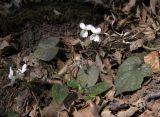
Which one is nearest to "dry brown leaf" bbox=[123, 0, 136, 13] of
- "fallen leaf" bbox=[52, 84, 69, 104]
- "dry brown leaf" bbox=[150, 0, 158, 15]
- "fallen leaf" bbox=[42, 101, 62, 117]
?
"dry brown leaf" bbox=[150, 0, 158, 15]

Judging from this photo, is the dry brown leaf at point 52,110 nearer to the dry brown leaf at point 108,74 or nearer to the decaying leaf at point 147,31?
the dry brown leaf at point 108,74

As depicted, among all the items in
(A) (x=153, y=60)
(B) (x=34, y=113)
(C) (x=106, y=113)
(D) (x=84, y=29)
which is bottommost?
(B) (x=34, y=113)

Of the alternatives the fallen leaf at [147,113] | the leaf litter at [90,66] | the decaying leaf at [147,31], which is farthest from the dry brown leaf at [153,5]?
the fallen leaf at [147,113]

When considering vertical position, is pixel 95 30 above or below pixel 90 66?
above

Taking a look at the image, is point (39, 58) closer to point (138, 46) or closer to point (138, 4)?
point (138, 46)

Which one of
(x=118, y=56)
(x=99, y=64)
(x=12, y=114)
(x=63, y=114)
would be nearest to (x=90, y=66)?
(x=99, y=64)

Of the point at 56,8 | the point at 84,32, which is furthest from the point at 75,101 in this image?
the point at 56,8

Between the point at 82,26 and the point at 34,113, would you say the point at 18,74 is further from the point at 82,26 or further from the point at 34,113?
the point at 82,26
